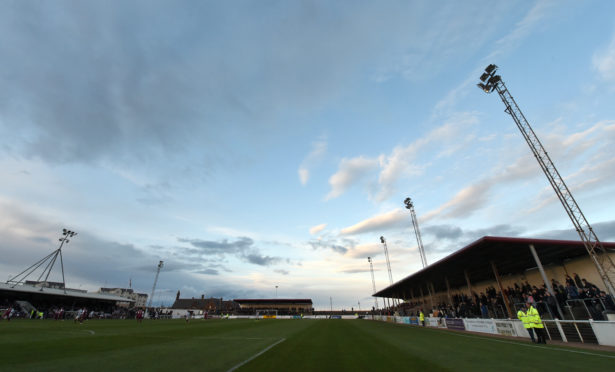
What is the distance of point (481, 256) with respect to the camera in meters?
22.9

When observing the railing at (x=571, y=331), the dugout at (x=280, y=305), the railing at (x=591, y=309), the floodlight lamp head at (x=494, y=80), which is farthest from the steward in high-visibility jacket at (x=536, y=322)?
the dugout at (x=280, y=305)

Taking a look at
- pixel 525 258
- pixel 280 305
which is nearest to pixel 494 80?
pixel 525 258

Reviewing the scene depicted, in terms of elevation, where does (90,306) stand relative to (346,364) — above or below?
above

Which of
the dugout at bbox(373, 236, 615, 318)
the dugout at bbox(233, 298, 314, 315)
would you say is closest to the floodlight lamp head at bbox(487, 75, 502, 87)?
the dugout at bbox(373, 236, 615, 318)

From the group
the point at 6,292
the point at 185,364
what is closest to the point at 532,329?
the point at 185,364

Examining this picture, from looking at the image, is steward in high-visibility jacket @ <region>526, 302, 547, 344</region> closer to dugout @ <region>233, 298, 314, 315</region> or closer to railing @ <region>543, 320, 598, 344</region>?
railing @ <region>543, 320, 598, 344</region>

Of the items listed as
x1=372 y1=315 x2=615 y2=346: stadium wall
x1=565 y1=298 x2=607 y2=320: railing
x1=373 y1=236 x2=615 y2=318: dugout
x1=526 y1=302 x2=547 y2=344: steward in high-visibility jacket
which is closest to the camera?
x1=372 y1=315 x2=615 y2=346: stadium wall

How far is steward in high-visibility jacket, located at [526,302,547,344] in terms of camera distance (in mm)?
12398

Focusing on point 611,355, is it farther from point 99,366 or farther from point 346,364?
point 99,366

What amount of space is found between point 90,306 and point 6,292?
71.6ft

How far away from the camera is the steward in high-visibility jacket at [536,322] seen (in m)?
12.4

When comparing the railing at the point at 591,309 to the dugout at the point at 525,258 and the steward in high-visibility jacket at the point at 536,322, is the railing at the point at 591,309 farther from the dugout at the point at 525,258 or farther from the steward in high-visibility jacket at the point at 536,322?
the steward in high-visibility jacket at the point at 536,322

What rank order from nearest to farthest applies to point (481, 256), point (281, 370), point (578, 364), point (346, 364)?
point (281, 370) → point (578, 364) → point (346, 364) → point (481, 256)

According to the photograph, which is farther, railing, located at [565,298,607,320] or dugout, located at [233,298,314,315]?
dugout, located at [233,298,314,315]
